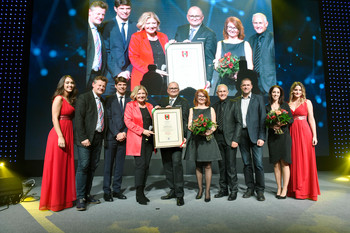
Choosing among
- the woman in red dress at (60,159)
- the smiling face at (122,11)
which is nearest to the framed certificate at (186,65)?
the smiling face at (122,11)

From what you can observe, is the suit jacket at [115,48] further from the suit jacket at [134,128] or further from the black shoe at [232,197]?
the black shoe at [232,197]

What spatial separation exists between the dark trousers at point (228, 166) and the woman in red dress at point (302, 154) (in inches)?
36.8

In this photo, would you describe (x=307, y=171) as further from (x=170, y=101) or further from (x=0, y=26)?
(x=0, y=26)

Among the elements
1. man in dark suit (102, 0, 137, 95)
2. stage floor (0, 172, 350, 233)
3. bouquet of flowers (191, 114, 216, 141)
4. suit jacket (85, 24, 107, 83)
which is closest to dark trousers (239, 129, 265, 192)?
stage floor (0, 172, 350, 233)

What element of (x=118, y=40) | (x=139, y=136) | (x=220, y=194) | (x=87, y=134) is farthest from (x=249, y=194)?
(x=118, y=40)

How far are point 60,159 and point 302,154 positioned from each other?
3587 mm

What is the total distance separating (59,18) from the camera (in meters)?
5.28

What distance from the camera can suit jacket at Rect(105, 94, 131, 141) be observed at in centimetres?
→ 320

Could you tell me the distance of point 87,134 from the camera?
2840 mm

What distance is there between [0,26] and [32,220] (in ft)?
16.6

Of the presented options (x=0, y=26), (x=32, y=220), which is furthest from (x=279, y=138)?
(x=0, y=26)

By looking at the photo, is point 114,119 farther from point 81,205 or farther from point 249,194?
point 249,194

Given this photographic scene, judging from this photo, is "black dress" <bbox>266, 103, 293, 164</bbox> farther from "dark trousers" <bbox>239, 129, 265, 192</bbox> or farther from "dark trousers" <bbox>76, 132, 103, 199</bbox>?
"dark trousers" <bbox>76, 132, 103, 199</bbox>

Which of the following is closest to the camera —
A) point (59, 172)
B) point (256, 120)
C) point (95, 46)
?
point (59, 172)
